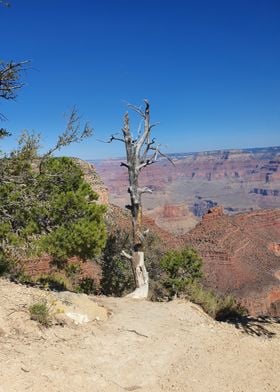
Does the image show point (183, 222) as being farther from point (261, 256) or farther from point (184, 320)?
point (184, 320)

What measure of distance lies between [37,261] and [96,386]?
23.1 meters

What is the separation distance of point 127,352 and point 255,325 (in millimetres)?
5396

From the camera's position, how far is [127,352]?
34.0ft

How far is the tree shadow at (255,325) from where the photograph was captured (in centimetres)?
A: 1321

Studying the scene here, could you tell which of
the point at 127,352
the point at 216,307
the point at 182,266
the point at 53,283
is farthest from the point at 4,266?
the point at 127,352

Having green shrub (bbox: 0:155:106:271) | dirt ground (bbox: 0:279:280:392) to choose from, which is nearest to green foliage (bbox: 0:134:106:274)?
green shrub (bbox: 0:155:106:271)

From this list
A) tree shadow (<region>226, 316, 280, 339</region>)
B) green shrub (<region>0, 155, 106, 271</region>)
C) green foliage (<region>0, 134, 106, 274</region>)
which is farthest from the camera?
green shrub (<region>0, 155, 106, 271</region>)

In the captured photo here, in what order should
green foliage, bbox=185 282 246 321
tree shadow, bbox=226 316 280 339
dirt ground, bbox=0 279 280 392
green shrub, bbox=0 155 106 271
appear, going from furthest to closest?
green foliage, bbox=185 282 246 321, green shrub, bbox=0 155 106 271, tree shadow, bbox=226 316 280 339, dirt ground, bbox=0 279 280 392

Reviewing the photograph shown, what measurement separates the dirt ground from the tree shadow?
6 cm

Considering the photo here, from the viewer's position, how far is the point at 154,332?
11.9 metres

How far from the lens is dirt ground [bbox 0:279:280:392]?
28.9ft

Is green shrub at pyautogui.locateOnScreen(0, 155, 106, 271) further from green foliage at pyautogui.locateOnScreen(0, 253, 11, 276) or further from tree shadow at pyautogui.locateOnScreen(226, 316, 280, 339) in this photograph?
tree shadow at pyautogui.locateOnScreen(226, 316, 280, 339)

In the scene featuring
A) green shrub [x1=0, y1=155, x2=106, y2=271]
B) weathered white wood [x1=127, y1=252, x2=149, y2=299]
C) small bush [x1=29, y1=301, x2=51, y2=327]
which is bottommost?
weathered white wood [x1=127, y1=252, x2=149, y2=299]

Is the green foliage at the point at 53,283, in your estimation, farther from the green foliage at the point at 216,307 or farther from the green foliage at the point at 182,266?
the green foliage at the point at 216,307
